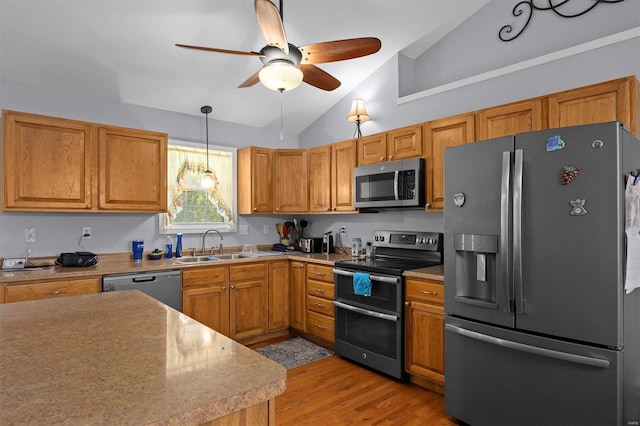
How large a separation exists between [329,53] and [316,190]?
2.02 meters

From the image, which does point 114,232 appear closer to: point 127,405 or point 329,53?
point 329,53

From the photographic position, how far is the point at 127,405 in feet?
2.49

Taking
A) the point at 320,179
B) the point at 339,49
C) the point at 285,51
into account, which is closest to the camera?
the point at 285,51

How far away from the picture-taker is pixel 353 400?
267 cm

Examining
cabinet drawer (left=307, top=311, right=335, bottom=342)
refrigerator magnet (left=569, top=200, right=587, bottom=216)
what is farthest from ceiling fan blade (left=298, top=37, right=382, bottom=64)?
cabinet drawer (left=307, top=311, right=335, bottom=342)

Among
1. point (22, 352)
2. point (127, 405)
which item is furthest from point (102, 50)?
point (127, 405)

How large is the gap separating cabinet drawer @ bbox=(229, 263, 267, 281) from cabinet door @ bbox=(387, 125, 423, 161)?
1.76 meters

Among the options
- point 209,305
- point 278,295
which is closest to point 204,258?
point 209,305

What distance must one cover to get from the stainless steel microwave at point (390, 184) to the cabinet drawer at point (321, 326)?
1.19 m

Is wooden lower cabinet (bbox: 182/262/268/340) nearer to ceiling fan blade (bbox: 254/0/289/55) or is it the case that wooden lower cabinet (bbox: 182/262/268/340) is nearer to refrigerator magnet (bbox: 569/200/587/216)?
ceiling fan blade (bbox: 254/0/289/55)

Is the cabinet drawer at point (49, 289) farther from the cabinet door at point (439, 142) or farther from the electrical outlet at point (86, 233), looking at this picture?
the cabinet door at point (439, 142)

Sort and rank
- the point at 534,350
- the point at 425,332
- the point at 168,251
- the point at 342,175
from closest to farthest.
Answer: the point at 534,350 < the point at 425,332 < the point at 168,251 < the point at 342,175

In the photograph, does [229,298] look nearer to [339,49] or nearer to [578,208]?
[339,49]

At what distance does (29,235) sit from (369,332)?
10.1ft
